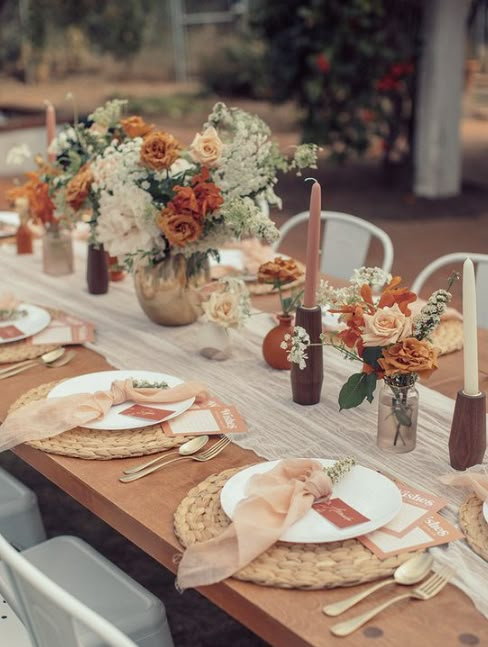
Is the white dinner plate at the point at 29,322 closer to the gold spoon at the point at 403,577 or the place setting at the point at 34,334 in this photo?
the place setting at the point at 34,334

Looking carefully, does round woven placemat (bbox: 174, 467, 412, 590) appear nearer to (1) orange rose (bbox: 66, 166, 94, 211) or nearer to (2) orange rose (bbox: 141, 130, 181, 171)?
(2) orange rose (bbox: 141, 130, 181, 171)

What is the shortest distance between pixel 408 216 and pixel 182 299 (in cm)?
497

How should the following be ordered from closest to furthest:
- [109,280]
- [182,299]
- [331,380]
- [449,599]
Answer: [449,599] → [331,380] → [182,299] → [109,280]

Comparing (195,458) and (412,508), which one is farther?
(195,458)

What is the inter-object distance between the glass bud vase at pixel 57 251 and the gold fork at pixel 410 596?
1774 millimetres

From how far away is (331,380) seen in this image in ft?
6.77

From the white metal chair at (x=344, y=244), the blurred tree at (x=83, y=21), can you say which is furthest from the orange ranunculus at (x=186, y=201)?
the blurred tree at (x=83, y=21)

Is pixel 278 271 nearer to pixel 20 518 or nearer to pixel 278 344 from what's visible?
pixel 278 344

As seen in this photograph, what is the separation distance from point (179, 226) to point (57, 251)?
2.77 ft

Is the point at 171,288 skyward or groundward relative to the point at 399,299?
groundward

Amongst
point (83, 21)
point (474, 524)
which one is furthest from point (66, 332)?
point (83, 21)

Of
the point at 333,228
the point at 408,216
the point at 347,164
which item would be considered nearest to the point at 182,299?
the point at 333,228

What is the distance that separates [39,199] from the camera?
2652 millimetres

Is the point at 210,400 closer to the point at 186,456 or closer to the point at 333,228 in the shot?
the point at 186,456
